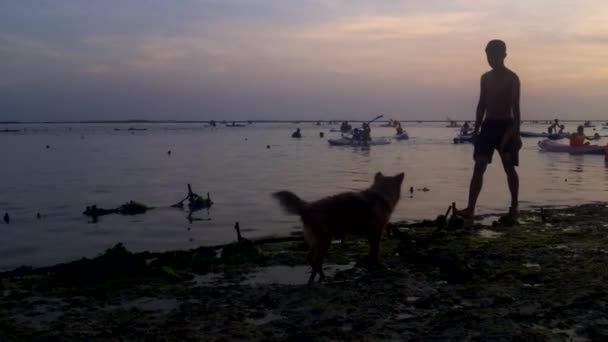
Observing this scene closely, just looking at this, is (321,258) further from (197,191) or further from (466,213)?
(197,191)

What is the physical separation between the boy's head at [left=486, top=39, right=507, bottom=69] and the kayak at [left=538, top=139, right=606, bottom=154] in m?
27.5

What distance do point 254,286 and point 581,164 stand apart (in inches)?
984

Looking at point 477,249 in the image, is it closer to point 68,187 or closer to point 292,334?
point 292,334

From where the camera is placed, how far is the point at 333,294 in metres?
5.55

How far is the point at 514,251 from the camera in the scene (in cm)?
717

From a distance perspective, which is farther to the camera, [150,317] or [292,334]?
[150,317]

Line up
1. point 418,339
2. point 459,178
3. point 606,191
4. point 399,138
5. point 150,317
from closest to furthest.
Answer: point 418,339 → point 150,317 → point 606,191 → point 459,178 → point 399,138

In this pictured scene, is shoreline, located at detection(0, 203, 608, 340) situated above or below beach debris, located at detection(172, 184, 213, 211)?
above

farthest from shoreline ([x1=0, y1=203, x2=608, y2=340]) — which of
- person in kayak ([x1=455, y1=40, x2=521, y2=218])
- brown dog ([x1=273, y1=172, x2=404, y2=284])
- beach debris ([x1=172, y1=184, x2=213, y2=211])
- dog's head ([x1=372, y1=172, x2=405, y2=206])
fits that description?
beach debris ([x1=172, y1=184, x2=213, y2=211])

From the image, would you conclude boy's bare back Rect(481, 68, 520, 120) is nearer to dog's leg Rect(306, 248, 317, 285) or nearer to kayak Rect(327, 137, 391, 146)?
dog's leg Rect(306, 248, 317, 285)

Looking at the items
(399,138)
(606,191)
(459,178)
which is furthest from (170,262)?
(399,138)

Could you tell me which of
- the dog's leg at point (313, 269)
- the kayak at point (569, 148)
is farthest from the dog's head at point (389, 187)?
the kayak at point (569, 148)

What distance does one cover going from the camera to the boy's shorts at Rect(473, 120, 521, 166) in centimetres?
945

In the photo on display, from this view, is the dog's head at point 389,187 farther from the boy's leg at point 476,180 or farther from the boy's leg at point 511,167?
the boy's leg at point 511,167
